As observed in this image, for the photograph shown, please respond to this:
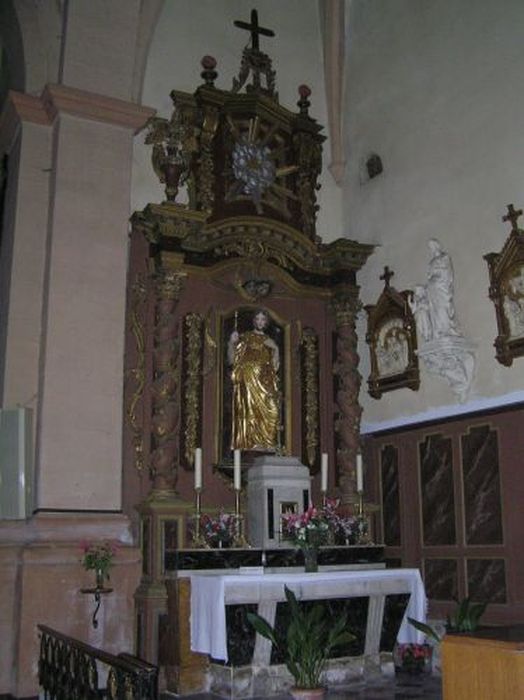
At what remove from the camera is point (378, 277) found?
10.0 m

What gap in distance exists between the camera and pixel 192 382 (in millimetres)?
9094

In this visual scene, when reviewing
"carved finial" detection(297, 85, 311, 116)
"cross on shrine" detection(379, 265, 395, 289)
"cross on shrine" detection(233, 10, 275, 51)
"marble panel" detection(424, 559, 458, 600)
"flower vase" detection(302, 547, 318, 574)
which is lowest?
"marble panel" detection(424, 559, 458, 600)

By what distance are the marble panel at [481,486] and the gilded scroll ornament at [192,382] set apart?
283 centimetres

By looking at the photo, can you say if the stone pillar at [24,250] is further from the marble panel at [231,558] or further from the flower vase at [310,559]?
the flower vase at [310,559]

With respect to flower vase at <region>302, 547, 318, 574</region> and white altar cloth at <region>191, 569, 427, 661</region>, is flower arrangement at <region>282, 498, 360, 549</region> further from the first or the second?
white altar cloth at <region>191, 569, 427, 661</region>

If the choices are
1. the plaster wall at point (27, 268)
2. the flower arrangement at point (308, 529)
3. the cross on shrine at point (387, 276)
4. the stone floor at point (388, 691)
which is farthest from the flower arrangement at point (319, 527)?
the plaster wall at point (27, 268)

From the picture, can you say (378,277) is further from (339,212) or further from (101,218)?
(101,218)

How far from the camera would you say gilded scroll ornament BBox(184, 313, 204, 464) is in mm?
8969

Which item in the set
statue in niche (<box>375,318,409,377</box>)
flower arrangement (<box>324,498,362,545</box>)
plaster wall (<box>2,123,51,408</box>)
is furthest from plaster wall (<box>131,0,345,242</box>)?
flower arrangement (<box>324,498,362,545</box>)

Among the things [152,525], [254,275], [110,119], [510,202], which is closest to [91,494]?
[152,525]

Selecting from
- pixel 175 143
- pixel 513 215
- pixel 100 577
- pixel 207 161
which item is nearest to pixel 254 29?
pixel 207 161

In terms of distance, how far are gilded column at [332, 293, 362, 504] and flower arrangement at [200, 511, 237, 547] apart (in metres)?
1.73

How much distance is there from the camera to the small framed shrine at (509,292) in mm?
7914

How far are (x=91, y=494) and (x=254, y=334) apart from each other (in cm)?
267
